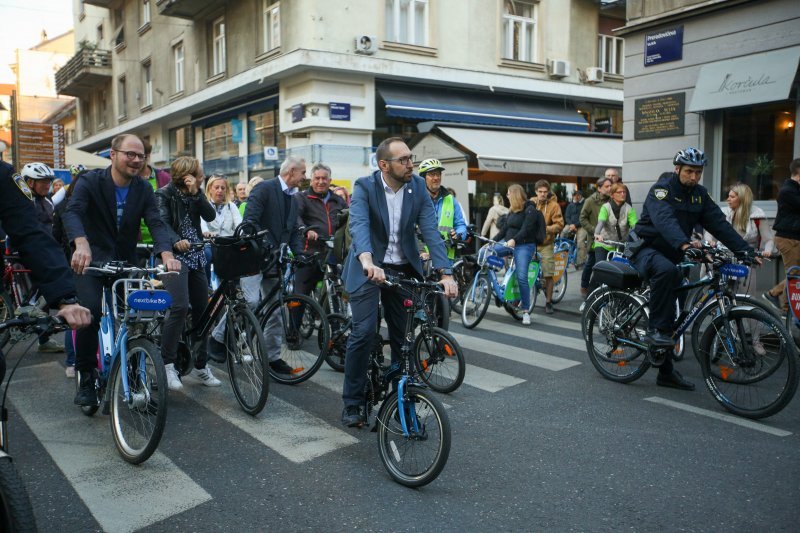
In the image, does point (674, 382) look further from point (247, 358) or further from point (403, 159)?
point (247, 358)

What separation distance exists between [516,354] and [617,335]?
1.40 m

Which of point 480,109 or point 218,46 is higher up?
point 218,46

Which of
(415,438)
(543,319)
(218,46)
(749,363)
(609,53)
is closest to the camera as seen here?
(415,438)

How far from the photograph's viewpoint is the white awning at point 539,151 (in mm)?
17622

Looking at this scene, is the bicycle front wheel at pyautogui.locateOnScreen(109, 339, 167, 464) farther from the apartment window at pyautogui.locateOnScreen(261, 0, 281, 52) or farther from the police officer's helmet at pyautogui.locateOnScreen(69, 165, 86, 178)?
the apartment window at pyautogui.locateOnScreen(261, 0, 281, 52)

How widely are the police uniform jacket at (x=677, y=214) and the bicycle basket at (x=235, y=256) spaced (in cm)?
318

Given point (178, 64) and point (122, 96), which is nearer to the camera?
point (178, 64)

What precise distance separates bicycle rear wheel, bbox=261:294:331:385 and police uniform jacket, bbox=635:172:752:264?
2825 millimetres

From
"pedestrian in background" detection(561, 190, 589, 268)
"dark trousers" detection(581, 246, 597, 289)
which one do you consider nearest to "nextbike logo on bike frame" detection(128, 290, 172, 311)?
"dark trousers" detection(581, 246, 597, 289)

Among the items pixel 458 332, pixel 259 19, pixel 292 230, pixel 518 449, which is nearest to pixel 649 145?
pixel 458 332

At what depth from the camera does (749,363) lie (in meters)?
5.07

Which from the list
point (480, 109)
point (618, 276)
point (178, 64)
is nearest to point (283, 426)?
point (618, 276)


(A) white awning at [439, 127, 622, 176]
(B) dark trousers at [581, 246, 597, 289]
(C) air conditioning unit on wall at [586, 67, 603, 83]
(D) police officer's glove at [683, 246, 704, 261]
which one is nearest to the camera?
(D) police officer's glove at [683, 246, 704, 261]

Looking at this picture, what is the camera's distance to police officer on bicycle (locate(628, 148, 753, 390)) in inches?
221
